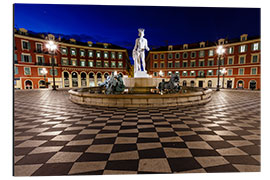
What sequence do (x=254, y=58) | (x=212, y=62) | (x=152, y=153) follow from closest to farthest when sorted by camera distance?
1. (x=152, y=153)
2. (x=254, y=58)
3. (x=212, y=62)

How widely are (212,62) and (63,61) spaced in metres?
35.4

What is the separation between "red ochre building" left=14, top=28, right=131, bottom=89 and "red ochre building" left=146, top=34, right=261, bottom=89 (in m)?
12.9

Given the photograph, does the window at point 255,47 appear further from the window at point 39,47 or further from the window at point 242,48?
the window at point 39,47

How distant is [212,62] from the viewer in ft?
95.9

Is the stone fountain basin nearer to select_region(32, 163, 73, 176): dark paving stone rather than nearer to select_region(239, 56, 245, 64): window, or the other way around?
select_region(32, 163, 73, 176): dark paving stone

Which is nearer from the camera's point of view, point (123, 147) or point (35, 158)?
point (35, 158)

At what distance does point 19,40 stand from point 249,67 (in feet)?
148

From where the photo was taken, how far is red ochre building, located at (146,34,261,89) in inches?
968

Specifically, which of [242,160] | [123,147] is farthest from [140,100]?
[242,160]

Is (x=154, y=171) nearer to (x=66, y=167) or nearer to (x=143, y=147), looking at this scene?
(x=143, y=147)

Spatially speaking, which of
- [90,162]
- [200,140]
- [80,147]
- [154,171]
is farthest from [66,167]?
[200,140]

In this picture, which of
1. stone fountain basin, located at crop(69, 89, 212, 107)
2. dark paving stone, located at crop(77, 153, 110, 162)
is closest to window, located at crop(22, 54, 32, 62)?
stone fountain basin, located at crop(69, 89, 212, 107)

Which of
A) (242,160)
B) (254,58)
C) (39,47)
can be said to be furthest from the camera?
(39,47)

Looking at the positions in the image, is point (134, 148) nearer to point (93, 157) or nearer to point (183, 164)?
point (93, 157)
